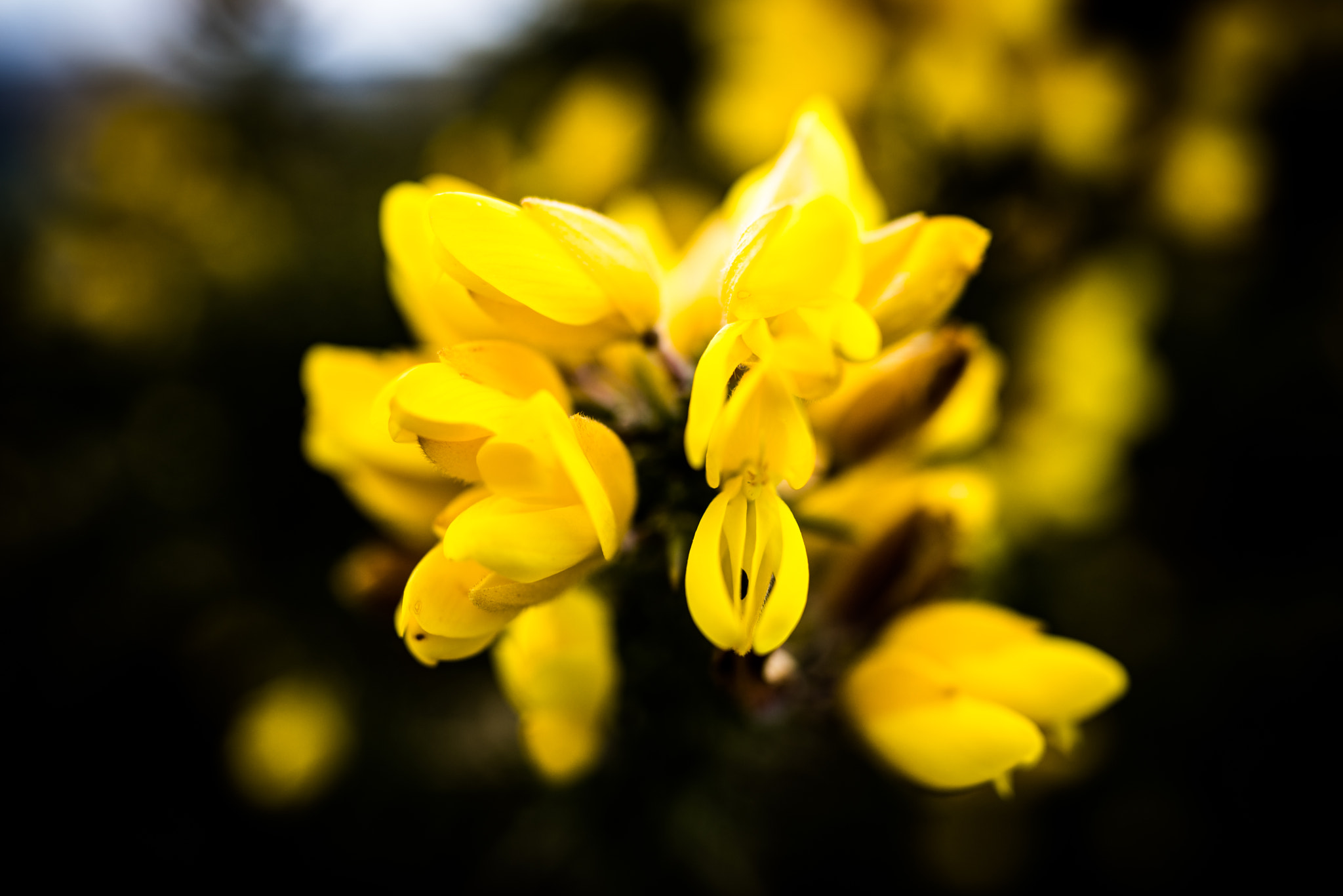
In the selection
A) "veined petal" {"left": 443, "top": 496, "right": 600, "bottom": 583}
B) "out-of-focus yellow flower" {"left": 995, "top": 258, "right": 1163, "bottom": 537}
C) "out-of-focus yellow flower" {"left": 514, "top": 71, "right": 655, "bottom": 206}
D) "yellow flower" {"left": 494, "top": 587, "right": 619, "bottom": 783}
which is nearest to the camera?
"veined petal" {"left": 443, "top": 496, "right": 600, "bottom": 583}

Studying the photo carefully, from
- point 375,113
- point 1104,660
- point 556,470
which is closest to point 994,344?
point 1104,660

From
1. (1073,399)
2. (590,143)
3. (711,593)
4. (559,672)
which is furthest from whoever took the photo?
(590,143)

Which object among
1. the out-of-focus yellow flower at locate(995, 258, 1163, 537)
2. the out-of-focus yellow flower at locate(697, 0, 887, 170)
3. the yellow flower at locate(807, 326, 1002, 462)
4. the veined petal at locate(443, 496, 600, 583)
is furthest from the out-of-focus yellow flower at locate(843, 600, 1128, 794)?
the out-of-focus yellow flower at locate(697, 0, 887, 170)

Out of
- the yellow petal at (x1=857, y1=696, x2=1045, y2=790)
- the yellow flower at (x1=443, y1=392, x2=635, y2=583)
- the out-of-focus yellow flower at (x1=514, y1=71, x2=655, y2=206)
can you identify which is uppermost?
the yellow flower at (x1=443, y1=392, x2=635, y2=583)

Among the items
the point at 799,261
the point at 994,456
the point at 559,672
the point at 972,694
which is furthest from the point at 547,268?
the point at 994,456

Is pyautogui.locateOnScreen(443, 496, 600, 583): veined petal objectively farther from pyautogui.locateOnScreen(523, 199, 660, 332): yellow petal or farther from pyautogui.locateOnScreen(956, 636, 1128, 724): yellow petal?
pyautogui.locateOnScreen(956, 636, 1128, 724): yellow petal

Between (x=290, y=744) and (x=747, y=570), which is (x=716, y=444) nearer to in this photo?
(x=747, y=570)

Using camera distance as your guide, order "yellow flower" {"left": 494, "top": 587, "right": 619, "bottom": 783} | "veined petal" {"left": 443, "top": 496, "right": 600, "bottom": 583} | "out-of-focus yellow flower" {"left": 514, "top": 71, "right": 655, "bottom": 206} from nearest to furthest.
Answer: "veined petal" {"left": 443, "top": 496, "right": 600, "bottom": 583}, "yellow flower" {"left": 494, "top": 587, "right": 619, "bottom": 783}, "out-of-focus yellow flower" {"left": 514, "top": 71, "right": 655, "bottom": 206}
